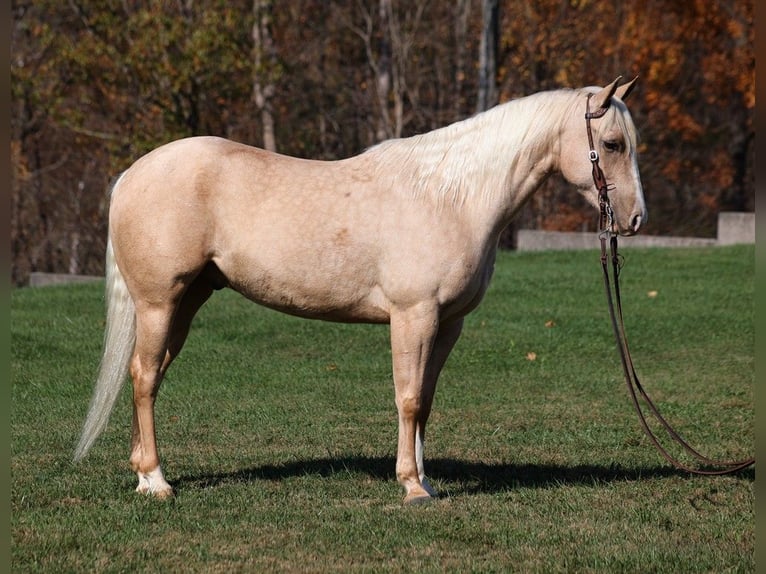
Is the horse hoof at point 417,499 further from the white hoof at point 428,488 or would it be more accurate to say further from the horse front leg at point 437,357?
the horse front leg at point 437,357

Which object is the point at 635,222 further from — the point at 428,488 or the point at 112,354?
the point at 112,354

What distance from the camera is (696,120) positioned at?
3225 cm

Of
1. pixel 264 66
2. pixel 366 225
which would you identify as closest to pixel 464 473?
pixel 366 225

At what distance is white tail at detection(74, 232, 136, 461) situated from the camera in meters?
6.02

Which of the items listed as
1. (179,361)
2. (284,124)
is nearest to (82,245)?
(284,124)

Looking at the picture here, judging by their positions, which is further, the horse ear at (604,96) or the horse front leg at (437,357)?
the horse front leg at (437,357)

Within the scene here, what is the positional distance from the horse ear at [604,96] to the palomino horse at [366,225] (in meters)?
0.02

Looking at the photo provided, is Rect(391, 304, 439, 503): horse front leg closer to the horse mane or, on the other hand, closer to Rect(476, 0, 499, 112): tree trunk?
the horse mane

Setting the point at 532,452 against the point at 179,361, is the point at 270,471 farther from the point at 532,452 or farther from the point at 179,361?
the point at 179,361

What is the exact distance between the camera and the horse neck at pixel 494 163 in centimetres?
586

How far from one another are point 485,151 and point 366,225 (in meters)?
0.76

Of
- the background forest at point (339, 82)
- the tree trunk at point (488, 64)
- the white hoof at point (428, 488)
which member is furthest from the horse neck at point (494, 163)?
the background forest at point (339, 82)

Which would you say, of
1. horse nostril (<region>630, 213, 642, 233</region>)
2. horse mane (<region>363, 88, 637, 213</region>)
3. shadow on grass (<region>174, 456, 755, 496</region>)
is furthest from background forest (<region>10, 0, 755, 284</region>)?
horse nostril (<region>630, 213, 642, 233</region>)

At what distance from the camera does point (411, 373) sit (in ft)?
19.1
